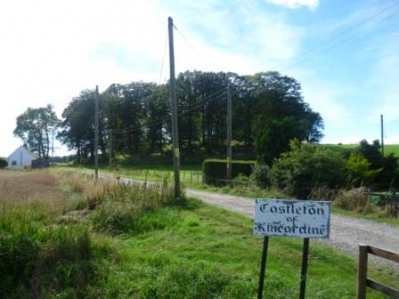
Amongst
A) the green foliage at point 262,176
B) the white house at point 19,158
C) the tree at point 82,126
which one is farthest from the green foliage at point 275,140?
the white house at point 19,158

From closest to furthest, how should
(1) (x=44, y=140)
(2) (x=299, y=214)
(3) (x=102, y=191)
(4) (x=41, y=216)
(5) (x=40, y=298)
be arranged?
(2) (x=299, y=214) → (5) (x=40, y=298) → (4) (x=41, y=216) → (3) (x=102, y=191) → (1) (x=44, y=140)

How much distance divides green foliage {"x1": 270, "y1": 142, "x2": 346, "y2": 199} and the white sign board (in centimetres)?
1441

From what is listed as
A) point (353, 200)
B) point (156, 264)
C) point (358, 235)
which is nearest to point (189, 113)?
point (353, 200)

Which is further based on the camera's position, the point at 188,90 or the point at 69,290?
the point at 188,90

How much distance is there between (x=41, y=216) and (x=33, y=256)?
3645 millimetres

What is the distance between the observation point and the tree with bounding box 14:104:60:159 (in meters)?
108

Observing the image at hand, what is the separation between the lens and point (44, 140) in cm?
10962

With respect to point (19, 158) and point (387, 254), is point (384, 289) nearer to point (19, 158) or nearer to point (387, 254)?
point (387, 254)

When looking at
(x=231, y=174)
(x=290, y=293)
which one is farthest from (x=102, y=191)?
(x=231, y=174)

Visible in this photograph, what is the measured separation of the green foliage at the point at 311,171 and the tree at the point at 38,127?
96.2 meters

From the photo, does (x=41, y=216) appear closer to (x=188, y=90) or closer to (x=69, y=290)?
(x=69, y=290)

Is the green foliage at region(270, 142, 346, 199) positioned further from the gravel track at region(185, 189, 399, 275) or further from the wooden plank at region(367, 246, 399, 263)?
the wooden plank at region(367, 246, 399, 263)

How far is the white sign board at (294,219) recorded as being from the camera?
17.5 feet

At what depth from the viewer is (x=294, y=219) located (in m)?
5.35
